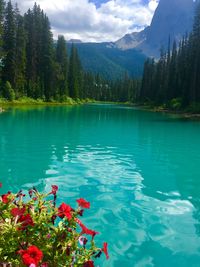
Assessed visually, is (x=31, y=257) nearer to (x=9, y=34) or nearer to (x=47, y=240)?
(x=47, y=240)

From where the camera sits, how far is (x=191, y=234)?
628 centimetres

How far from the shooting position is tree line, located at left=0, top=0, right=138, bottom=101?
60.0 m

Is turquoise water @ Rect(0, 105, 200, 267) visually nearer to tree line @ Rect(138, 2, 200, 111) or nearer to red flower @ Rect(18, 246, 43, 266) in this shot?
red flower @ Rect(18, 246, 43, 266)

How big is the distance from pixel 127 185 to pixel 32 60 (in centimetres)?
6925

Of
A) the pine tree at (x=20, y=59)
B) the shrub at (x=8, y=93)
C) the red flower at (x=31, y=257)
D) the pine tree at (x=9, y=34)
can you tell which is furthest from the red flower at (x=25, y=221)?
the pine tree at (x=9, y=34)

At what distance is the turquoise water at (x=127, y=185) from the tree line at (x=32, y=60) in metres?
38.7

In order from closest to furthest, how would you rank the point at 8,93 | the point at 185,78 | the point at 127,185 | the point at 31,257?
1. the point at 31,257
2. the point at 127,185
3. the point at 8,93
4. the point at 185,78

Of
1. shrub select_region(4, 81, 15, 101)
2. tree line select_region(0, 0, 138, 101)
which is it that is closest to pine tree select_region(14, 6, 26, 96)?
tree line select_region(0, 0, 138, 101)

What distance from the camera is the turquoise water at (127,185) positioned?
569 cm

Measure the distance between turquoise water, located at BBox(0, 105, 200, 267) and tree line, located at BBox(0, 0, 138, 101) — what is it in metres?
38.7

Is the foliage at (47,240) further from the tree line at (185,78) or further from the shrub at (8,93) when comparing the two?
the shrub at (8,93)

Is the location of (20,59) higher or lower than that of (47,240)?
higher

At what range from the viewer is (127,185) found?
31.3ft

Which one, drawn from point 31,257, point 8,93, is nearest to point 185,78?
point 8,93
